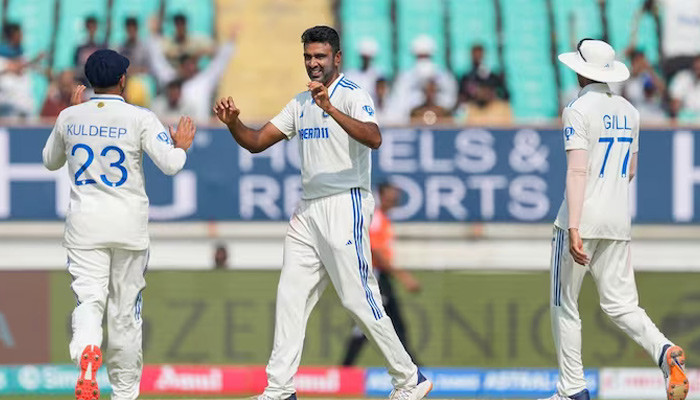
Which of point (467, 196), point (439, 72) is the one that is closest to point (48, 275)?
point (467, 196)

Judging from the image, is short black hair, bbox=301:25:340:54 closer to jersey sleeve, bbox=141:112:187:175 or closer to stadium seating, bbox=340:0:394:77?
jersey sleeve, bbox=141:112:187:175

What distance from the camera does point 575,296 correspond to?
920 centimetres

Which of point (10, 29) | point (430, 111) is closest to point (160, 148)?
point (430, 111)

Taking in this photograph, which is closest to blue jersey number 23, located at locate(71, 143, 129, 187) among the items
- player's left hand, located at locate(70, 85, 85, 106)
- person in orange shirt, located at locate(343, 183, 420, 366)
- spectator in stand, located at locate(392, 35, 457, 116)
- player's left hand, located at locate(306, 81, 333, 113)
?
player's left hand, located at locate(70, 85, 85, 106)

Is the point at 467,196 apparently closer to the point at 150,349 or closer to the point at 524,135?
the point at 524,135

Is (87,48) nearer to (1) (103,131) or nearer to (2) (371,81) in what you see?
(2) (371,81)

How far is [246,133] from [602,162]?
222 cm

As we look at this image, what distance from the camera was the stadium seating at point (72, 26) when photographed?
2053cm

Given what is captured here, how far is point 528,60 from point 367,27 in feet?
7.98

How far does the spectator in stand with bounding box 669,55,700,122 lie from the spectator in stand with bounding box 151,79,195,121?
6.51 m

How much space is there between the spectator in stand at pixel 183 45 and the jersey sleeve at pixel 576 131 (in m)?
11.4

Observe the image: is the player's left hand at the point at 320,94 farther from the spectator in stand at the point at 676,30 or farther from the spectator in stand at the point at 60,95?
the spectator in stand at the point at 676,30

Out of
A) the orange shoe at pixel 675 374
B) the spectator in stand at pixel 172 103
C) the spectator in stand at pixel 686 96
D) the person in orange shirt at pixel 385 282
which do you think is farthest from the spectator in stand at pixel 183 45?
the orange shoe at pixel 675 374

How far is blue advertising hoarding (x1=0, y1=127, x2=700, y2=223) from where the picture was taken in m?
18.2
